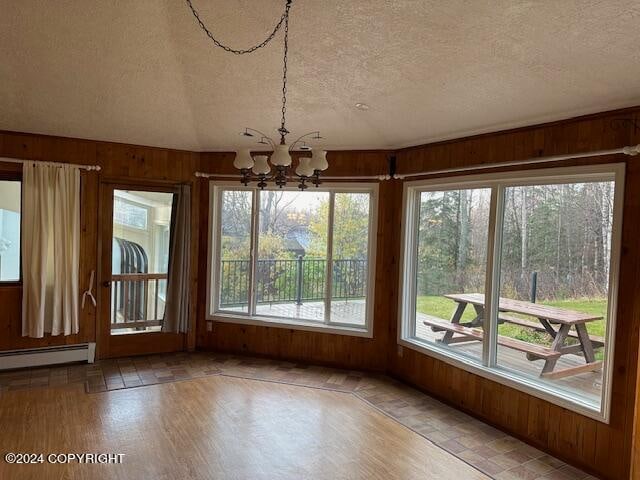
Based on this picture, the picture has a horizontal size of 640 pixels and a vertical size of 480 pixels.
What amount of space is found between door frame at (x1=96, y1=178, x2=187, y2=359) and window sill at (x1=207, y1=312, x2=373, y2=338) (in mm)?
896

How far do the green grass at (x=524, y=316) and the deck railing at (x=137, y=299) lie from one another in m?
3.05

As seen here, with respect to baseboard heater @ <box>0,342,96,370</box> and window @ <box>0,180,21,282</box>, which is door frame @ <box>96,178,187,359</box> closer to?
baseboard heater @ <box>0,342,96,370</box>

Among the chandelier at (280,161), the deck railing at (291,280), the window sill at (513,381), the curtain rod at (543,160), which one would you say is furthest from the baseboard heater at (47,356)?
the curtain rod at (543,160)

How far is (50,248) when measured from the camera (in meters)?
4.29

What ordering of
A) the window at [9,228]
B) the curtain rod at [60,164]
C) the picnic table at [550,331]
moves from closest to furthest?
the picnic table at [550,331], the curtain rod at [60,164], the window at [9,228]

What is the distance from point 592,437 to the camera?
2832mm

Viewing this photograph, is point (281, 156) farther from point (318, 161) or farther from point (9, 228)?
point (9, 228)

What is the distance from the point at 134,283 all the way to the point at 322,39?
3.55 meters

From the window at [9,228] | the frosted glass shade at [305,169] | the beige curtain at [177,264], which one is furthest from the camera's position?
the beige curtain at [177,264]

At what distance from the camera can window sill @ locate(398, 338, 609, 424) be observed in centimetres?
286

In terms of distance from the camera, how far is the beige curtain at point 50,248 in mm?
4188

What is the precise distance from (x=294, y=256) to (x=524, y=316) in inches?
99.6

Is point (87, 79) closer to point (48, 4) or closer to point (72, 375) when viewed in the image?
point (48, 4)

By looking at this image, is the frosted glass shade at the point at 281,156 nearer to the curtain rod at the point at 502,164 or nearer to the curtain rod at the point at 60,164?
the curtain rod at the point at 502,164
